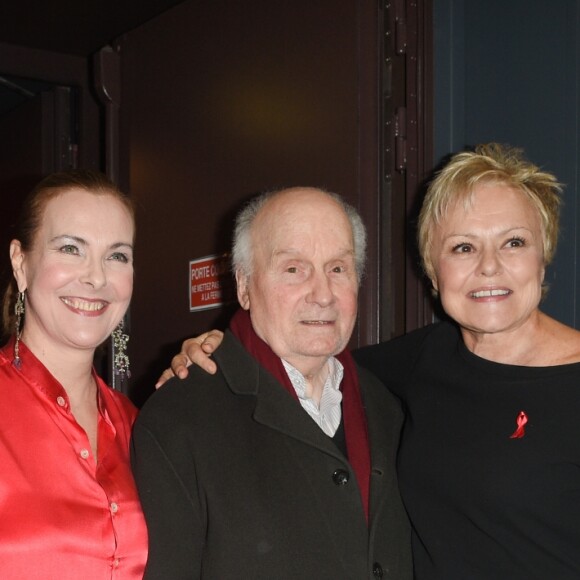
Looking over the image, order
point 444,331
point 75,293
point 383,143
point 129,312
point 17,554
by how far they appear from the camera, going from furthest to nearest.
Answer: point 129,312 < point 383,143 < point 444,331 < point 75,293 < point 17,554

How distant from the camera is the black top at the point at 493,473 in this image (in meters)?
1.69

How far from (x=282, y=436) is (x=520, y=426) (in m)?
0.51

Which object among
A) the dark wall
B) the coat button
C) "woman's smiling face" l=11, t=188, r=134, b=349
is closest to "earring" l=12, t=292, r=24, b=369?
"woman's smiling face" l=11, t=188, r=134, b=349

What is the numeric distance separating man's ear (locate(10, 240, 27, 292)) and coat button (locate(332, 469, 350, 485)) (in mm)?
814

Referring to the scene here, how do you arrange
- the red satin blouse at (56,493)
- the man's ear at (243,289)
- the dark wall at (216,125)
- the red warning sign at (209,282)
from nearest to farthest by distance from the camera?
the red satin blouse at (56,493) → the man's ear at (243,289) → the dark wall at (216,125) → the red warning sign at (209,282)

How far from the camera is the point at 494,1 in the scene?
236cm

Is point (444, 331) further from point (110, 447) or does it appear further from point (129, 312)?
point (129, 312)

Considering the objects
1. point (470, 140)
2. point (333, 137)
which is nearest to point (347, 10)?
point (333, 137)

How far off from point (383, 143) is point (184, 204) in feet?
2.74

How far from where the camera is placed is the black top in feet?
5.54

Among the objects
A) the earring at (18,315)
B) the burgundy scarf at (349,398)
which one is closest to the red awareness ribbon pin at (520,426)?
the burgundy scarf at (349,398)

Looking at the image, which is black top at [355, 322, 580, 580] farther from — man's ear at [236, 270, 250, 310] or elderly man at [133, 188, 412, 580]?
man's ear at [236, 270, 250, 310]

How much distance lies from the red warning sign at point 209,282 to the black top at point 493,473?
871mm

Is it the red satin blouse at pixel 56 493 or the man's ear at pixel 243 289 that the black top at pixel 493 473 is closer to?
the man's ear at pixel 243 289
